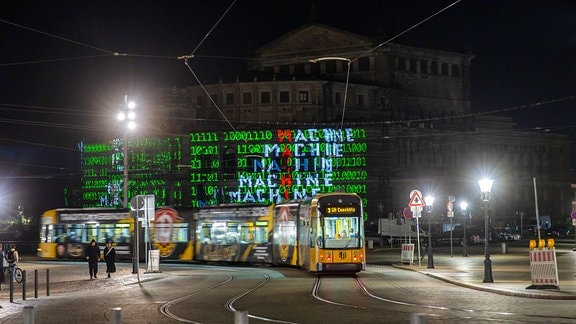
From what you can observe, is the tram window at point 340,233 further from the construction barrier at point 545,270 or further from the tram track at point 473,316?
the tram track at point 473,316

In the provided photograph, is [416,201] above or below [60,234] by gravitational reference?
above

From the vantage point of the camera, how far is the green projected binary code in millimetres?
97812

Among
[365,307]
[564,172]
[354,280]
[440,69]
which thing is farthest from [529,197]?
[365,307]

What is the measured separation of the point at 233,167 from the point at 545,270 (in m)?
77.7

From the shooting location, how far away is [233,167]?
100625mm

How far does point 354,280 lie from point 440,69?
90.2 meters

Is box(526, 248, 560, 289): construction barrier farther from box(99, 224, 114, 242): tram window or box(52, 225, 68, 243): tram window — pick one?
box(52, 225, 68, 243): tram window

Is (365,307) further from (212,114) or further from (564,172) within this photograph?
(564,172)

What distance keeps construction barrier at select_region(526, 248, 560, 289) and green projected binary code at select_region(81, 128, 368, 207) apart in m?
71.8

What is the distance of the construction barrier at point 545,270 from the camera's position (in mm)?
23891

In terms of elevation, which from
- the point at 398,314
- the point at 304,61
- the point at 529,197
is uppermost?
the point at 304,61

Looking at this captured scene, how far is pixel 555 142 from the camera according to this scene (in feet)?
402

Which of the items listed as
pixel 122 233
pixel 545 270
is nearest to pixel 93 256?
A: pixel 122 233

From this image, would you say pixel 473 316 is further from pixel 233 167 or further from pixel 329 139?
pixel 233 167
